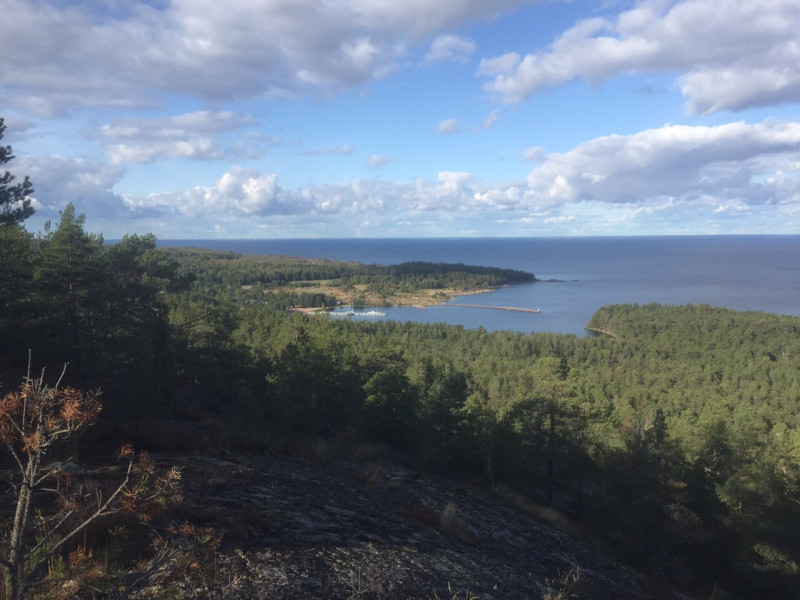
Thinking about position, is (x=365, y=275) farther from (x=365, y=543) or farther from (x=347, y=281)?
(x=365, y=543)

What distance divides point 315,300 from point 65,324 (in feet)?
371

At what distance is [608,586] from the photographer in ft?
32.8

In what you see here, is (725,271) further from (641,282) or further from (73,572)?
(73,572)

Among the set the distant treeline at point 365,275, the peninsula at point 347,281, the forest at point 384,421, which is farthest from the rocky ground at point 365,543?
the distant treeline at point 365,275

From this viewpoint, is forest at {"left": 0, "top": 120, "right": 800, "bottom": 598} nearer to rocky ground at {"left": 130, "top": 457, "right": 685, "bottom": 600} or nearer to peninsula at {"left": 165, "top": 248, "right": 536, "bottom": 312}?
rocky ground at {"left": 130, "top": 457, "right": 685, "bottom": 600}

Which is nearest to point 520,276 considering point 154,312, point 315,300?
point 315,300

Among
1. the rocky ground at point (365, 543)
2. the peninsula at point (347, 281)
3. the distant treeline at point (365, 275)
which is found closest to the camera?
the rocky ground at point (365, 543)

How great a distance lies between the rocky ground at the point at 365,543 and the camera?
5.73 m

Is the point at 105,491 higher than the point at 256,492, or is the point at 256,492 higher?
the point at 105,491

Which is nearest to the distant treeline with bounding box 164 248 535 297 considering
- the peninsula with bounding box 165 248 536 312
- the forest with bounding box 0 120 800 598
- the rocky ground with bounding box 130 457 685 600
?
the peninsula with bounding box 165 248 536 312

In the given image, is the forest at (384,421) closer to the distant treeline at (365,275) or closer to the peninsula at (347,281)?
the peninsula at (347,281)

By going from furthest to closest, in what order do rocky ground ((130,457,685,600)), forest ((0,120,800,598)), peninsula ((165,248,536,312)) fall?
1. peninsula ((165,248,536,312))
2. forest ((0,120,800,598))
3. rocky ground ((130,457,685,600))

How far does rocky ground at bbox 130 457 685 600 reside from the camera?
5727 millimetres

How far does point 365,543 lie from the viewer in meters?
7.23
